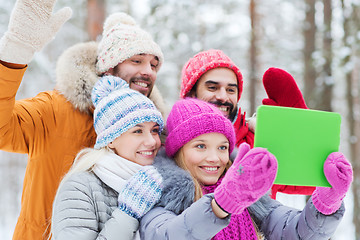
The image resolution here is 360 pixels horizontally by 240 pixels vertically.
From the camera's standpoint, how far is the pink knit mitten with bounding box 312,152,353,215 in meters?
1.52

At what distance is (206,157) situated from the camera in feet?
6.58

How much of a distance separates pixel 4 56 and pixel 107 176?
3.09ft

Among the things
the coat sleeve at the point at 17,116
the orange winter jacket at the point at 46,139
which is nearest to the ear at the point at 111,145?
the orange winter jacket at the point at 46,139

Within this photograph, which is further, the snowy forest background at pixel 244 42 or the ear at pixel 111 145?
the snowy forest background at pixel 244 42

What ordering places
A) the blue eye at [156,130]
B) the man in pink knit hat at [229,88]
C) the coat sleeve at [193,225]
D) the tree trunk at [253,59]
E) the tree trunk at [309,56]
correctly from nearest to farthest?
the coat sleeve at [193,225]
the blue eye at [156,130]
the man in pink knit hat at [229,88]
the tree trunk at [309,56]
the tree trunk at [253,59]

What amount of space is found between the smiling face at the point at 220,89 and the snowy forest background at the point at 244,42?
1.80 metres

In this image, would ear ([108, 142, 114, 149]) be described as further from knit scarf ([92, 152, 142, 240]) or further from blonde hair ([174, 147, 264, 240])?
blonde hair ([174, 147, 264, 240])

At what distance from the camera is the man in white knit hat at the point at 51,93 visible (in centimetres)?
206

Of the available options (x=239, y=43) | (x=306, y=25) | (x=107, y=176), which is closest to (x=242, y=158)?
(x=107, y=176)

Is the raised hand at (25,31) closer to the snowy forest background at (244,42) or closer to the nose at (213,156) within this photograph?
the nose at (213,156)

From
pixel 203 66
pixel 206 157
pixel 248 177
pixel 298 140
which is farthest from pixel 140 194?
pixel 203 66

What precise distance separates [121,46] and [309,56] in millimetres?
5026

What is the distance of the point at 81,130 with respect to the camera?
8.40 ft

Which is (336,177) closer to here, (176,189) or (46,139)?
(176,189)
